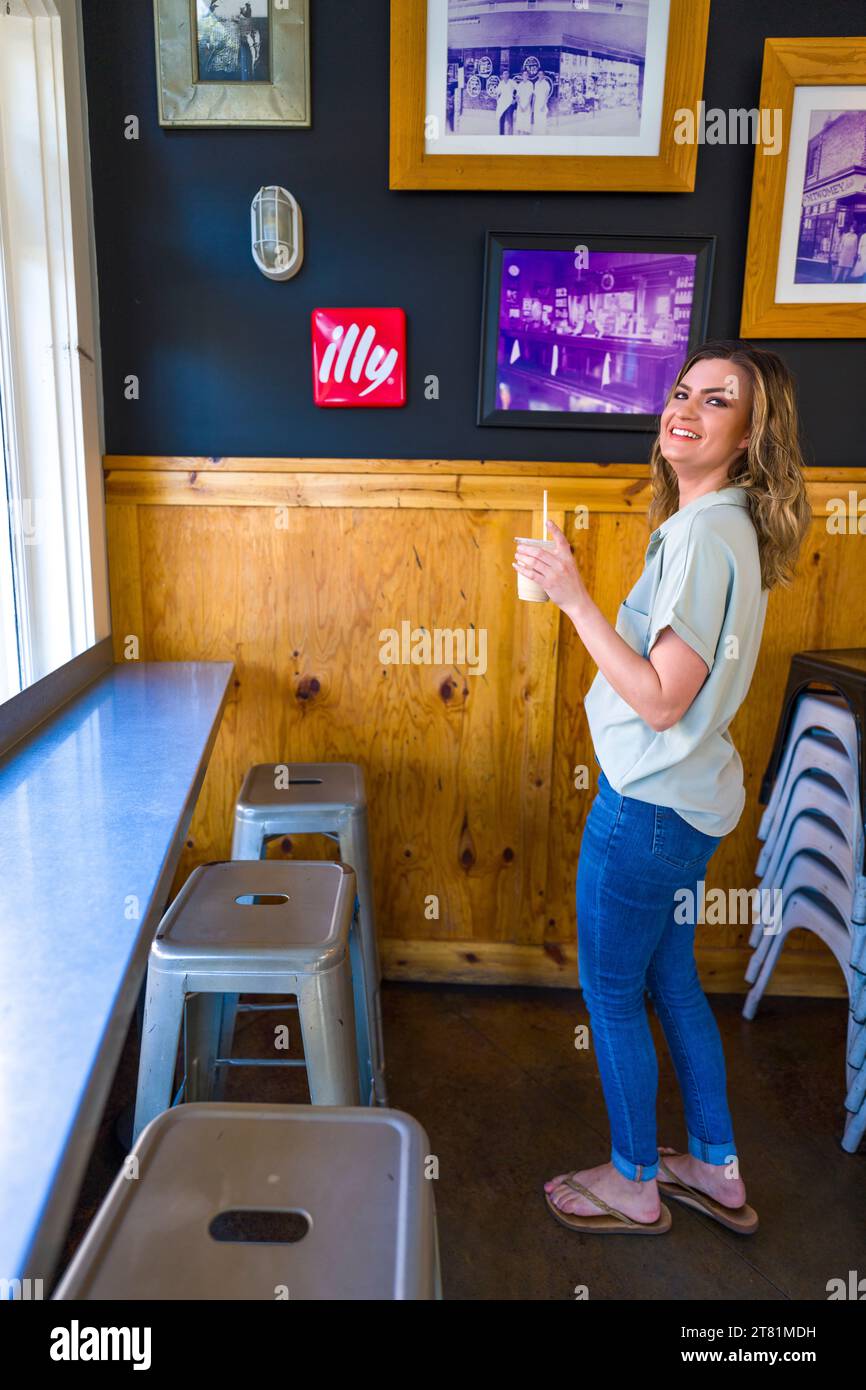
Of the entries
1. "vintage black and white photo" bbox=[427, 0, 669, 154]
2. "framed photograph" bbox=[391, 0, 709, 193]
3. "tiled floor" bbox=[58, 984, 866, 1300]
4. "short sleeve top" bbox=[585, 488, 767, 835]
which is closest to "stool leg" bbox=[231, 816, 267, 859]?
"tiled floor" bbox=[58, 984, 866, 1300]

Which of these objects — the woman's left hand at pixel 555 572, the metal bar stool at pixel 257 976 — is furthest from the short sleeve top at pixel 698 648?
the metal bar stool at pixel 257 976

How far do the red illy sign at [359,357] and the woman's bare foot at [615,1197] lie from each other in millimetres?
1913

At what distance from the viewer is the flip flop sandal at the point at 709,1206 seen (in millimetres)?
1857

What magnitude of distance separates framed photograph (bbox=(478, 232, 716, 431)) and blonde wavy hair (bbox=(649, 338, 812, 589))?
911 millimetres

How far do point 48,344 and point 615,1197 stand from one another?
2311 millimetres

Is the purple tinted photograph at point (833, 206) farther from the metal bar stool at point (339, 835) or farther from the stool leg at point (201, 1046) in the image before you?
the stool leg at point (201, 1046)

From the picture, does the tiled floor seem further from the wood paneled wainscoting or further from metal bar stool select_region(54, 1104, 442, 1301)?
metal bar stool select_region(54, 1104, 442, 1301)

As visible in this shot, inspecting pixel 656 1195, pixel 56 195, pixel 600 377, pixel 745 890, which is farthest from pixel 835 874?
pixel 56 195

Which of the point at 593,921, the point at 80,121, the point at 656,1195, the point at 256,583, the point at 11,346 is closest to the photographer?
the point at 593,921

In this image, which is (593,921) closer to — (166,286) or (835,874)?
(835,874)

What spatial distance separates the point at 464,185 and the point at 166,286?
32.3 inches

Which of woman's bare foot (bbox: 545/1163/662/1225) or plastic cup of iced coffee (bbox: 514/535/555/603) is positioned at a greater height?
plastic cup of iced coffee (bbox: 514/535/555/603)

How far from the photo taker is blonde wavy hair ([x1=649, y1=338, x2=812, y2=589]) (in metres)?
1.52
